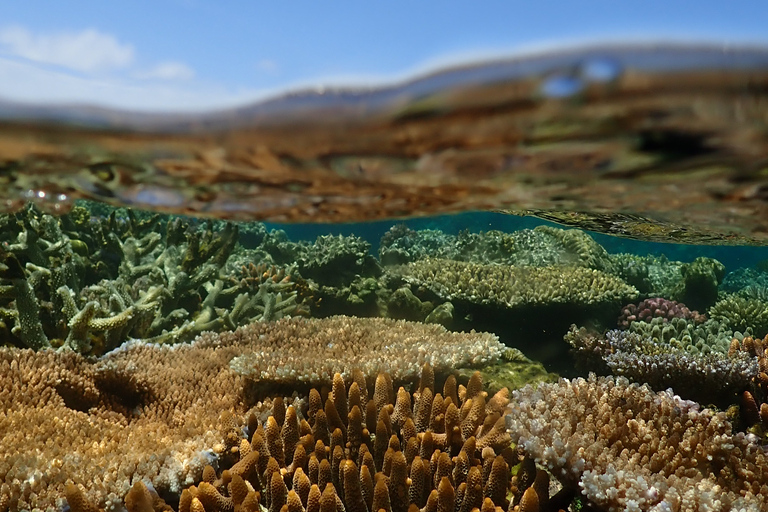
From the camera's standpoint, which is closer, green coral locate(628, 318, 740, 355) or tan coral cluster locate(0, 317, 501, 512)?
tan coral cluster locate(0, 317, 501, 512)

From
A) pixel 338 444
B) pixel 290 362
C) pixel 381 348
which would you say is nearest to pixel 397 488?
pixel 338 444

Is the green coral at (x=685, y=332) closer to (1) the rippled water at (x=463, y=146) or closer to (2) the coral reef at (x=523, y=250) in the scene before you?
(1) the rippled water at (x=463, y=146)

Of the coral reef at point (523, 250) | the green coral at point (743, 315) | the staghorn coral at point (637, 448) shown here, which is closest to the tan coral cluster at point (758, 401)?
the staghorn coral at point (637, 448)

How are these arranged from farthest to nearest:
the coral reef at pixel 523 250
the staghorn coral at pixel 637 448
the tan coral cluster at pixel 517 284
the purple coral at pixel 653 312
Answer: the coral reef at pixel 523 250, the purple coral at pixel 653 312, the tan coral cluster at pixel 517 284, the staghorn coral at pixel 637 448

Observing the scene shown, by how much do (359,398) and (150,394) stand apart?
216 cm

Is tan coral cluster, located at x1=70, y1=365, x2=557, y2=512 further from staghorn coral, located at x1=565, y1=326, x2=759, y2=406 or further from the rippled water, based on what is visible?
staghorn coral, located at x1=565, y1=326, x2=759, y2=406

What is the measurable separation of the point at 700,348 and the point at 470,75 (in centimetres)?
614

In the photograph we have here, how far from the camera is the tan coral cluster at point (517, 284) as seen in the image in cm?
718

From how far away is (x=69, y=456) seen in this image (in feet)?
9.57

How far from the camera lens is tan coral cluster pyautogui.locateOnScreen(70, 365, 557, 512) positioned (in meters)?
2.62

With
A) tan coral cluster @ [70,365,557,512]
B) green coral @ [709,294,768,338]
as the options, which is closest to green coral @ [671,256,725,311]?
green coral @ [709,294,768,338]

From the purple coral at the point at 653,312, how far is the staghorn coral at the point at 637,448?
4515 millimetres

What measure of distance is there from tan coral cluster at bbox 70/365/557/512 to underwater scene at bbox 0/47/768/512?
2 centimetres

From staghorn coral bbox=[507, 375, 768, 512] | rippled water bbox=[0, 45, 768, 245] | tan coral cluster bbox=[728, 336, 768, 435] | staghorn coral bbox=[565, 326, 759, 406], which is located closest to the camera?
rippled water bbox=[0, 45, 768, 245]
